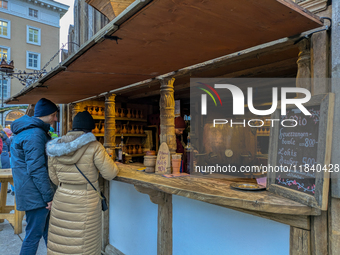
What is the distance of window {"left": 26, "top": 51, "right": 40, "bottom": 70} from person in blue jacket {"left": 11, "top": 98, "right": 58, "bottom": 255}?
61.0ft

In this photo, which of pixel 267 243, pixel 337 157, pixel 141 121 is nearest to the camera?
pixel 337 157

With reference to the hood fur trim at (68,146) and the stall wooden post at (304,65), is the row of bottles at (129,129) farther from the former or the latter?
the stall wooden post at (304,65)

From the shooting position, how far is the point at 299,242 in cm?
147

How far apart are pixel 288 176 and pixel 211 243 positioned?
95cm

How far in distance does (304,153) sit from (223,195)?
1.87ft

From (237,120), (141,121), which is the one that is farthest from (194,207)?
(237,120)

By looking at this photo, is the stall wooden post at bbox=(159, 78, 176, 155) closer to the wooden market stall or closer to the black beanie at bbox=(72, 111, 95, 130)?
the wooden market stall

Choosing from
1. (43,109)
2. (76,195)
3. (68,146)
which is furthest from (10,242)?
(68,146)

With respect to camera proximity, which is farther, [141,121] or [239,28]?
[141,121]

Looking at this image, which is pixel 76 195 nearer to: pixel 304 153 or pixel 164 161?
pixel 164 161

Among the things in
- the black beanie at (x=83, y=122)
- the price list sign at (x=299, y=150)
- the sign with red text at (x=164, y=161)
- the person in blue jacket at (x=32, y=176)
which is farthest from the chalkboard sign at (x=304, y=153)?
the person in blue jacket at (x=32, y=176)

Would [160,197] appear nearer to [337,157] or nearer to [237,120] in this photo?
[337,157]

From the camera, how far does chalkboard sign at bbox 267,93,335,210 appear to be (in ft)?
4.20

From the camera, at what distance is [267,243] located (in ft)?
5.44
